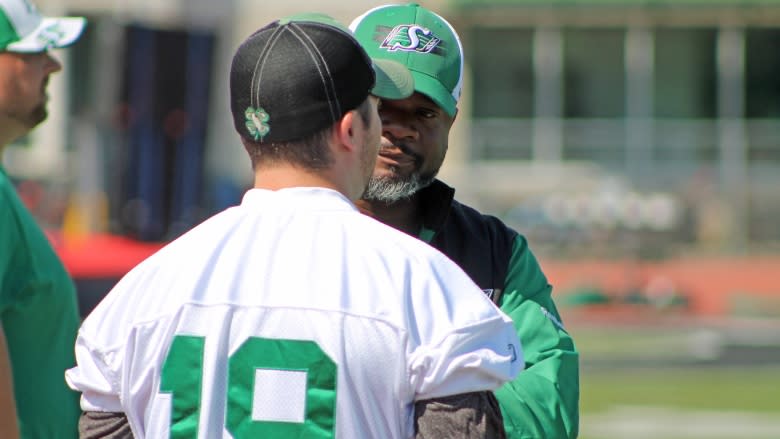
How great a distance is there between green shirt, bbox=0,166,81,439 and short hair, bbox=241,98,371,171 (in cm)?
130

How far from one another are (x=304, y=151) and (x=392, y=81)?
0.39 meters

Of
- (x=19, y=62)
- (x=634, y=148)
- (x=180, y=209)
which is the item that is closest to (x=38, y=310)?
(x=19, y=62)

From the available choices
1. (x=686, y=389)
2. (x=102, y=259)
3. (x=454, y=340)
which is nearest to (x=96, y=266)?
(x=102, y=259)

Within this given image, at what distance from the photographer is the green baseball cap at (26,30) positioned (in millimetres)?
3949

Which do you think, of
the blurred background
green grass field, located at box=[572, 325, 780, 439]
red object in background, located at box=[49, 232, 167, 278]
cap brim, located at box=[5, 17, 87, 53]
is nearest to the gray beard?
cap brim, located at box=[5, 17, 87, 53]

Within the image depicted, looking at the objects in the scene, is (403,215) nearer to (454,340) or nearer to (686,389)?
(454,340)

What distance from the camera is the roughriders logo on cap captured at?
326 cm

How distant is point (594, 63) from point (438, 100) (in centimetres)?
2959

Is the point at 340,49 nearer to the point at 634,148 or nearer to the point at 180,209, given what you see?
the point at 180,209

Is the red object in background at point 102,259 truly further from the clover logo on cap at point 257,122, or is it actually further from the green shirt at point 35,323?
the clover logo on cap at point 257,122

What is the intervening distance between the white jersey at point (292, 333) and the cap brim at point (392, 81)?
1.27 feet

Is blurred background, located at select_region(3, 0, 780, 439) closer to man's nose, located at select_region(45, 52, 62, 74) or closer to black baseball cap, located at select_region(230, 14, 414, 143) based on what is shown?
man's nose, located at select_region(45, 52, 62, 74)

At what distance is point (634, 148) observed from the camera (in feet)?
104

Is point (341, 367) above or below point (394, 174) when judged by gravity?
below
